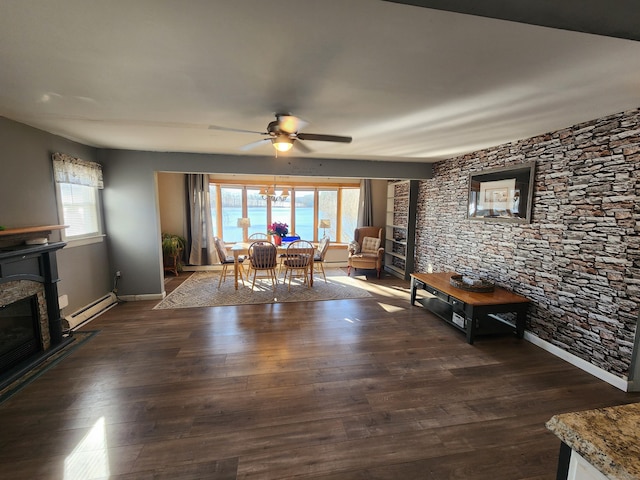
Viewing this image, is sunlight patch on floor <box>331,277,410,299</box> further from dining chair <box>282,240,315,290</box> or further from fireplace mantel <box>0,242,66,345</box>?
fireplace mantel <box>0,242,66,345</box>

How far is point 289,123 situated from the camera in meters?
2.31

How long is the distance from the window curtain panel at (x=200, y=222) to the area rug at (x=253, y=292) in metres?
0.72

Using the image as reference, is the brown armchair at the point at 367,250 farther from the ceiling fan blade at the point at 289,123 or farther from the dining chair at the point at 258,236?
the ceiling fan blade at the point at 289,123

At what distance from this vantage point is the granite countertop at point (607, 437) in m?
0.63

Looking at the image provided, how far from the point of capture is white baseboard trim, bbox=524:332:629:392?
2.37m

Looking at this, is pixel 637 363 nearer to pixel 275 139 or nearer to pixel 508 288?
pixel 508 288

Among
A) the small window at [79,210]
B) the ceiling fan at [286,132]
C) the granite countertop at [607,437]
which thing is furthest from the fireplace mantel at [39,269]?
the granite countertop at [607,437]

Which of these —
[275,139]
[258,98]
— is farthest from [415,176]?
[258,98]

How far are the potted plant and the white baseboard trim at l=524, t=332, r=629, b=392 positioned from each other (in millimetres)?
6265

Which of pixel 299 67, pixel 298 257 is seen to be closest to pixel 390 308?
pixel 298 257

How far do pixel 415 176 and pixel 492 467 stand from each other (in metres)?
4.40

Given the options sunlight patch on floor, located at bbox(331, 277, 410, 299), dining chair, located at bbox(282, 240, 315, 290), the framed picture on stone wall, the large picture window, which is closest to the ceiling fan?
the framed picture on stone wall

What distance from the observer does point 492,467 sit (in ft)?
5.39

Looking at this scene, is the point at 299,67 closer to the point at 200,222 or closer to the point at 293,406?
the point at 293,406
